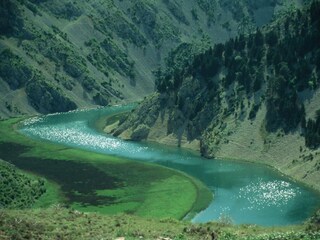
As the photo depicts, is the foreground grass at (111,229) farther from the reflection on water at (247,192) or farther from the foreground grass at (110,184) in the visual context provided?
the foreground grass at (110,184)

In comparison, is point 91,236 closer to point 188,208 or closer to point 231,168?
point 188,208

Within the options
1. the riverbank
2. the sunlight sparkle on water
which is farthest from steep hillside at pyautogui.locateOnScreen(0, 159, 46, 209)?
the riverbank

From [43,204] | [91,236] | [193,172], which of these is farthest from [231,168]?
[91,236]

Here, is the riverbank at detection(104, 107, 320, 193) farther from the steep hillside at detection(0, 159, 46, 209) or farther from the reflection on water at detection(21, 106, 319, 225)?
the steep hillside at detection(0, 159, 46, 209)

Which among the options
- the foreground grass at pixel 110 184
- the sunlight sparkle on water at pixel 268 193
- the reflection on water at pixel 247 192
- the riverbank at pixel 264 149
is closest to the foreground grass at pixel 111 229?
the reflection on water at pixel 247 192

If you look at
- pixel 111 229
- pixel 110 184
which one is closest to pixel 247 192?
pixel 110 184

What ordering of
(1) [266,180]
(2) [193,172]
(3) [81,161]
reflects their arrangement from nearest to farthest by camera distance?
(1) [266,180], (2) [193,172], (3) [81,161]
